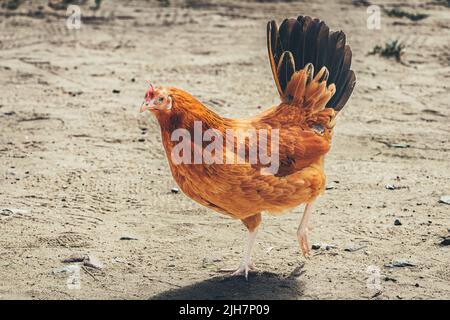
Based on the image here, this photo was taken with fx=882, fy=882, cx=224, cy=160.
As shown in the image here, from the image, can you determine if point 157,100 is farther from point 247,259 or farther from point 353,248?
point 353,248

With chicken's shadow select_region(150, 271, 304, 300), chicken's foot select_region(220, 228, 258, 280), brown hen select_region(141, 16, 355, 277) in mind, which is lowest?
chicken's shadow select_region(150, 271, 304, 300)

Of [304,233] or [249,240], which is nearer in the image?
[249,240]

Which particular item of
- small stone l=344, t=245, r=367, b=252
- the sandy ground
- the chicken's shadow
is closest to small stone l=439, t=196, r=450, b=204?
the sandy ground

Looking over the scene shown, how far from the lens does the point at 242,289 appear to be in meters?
5.60

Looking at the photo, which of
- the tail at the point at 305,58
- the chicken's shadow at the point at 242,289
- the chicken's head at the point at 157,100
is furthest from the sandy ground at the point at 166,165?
the chicken's head at the point at 157,100

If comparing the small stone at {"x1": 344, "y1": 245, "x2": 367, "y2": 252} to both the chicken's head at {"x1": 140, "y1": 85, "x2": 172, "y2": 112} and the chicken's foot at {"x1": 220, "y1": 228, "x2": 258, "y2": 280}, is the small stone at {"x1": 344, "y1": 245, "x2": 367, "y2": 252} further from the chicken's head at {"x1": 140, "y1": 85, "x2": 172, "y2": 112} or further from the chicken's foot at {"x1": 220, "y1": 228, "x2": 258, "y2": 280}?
the chicken's head at {"x1": 140, "y1": 85, "x2": 172, "y2": 112}

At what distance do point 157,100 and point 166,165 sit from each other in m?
2.74

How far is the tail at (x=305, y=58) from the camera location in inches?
237

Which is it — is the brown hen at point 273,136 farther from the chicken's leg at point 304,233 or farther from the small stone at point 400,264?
the small stone at point 400,264

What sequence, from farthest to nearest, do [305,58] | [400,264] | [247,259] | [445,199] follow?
[445,199], [305,58], [400,264], [247,259]

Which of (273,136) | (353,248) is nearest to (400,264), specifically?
(353,248)

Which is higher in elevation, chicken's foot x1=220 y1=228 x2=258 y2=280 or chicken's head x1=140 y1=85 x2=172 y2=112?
chicken's head x1=140 y1=85 x2=172 y2=112

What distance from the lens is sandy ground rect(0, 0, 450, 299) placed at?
5.80 meters

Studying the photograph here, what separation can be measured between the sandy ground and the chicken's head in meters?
1.21
